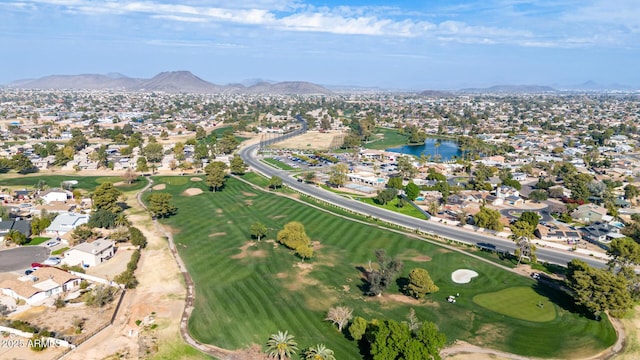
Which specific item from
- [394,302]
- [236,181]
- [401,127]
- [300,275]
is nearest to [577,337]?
[394,302]

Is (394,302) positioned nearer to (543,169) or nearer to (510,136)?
(543,169)

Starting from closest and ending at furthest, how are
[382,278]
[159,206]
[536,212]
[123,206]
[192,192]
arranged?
1. [382,278]
2. [159,206]
3. [536,212]
4. [123,206]
5. [192,192]

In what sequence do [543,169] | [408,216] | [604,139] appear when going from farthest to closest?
[604,139] < [543,169] < [408,216]

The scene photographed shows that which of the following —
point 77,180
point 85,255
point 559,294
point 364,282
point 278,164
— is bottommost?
point 77,180

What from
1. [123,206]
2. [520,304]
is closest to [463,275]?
[520,304]

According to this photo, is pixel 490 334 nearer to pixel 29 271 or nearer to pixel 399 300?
pixel 399 300

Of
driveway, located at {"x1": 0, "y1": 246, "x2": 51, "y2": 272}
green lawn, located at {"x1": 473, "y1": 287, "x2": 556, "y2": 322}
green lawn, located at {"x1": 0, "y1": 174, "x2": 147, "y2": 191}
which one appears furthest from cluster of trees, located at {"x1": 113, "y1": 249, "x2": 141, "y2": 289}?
green lawn, located at {"x1": 0, "y1": 174, "x2": 147, "y2": 191}
